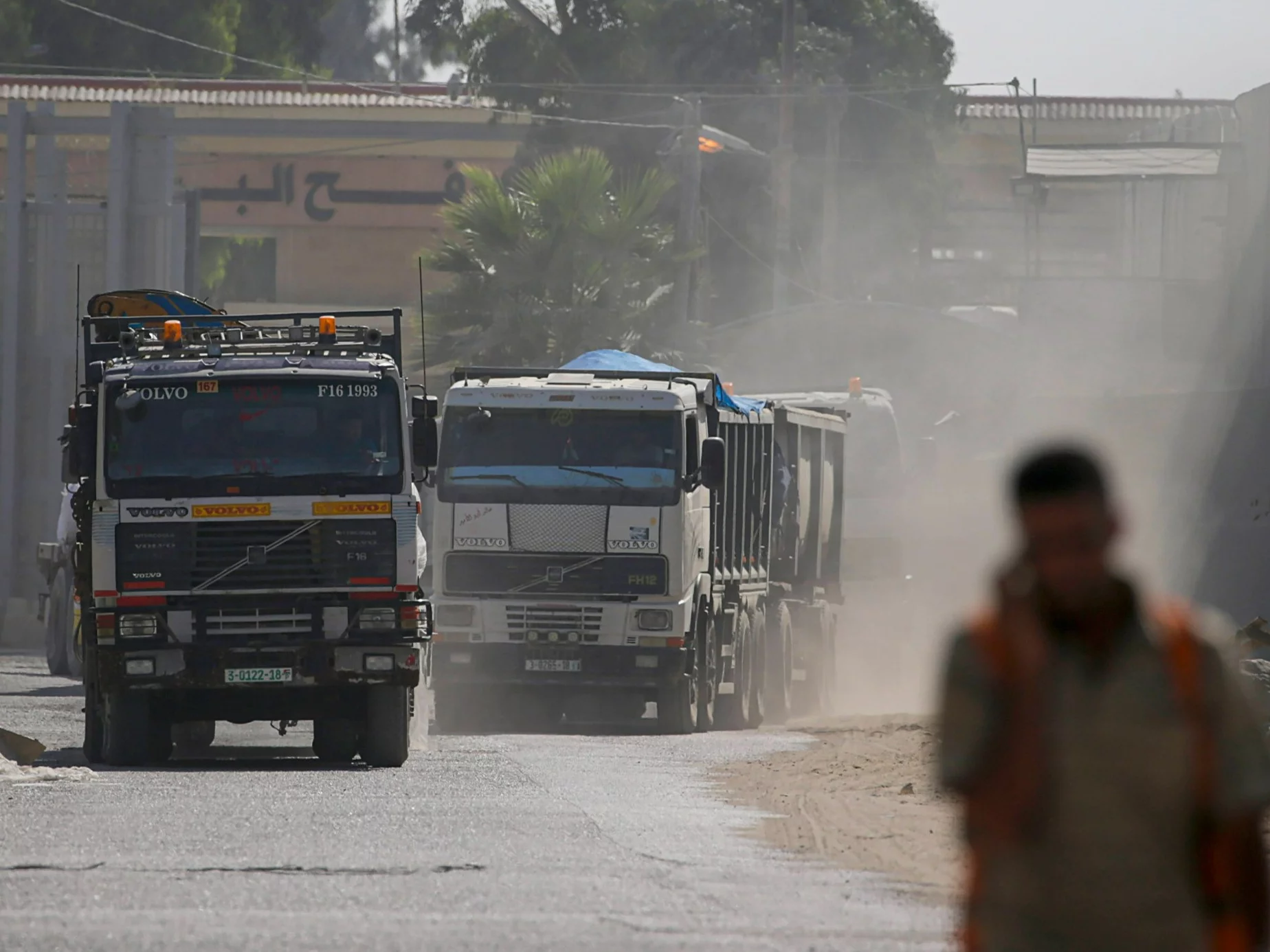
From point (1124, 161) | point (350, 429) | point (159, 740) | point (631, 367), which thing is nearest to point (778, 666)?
point (631, 367)

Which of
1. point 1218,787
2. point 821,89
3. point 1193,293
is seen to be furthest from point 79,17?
point 1218,787

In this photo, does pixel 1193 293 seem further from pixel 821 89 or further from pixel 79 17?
pixel 79 17

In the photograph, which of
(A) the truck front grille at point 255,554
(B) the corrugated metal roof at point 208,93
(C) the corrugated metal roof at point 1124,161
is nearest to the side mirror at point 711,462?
(A) the truck front grille at point 255,554

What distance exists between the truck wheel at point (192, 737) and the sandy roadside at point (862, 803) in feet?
14.5

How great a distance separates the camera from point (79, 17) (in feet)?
193

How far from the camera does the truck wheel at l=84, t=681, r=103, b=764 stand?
15320 mm

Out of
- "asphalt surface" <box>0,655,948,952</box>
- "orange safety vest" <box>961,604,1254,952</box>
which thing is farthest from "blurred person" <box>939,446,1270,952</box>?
"asphalt surface" <box>0,655,948,952</box>

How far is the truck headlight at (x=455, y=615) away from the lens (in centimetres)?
1939

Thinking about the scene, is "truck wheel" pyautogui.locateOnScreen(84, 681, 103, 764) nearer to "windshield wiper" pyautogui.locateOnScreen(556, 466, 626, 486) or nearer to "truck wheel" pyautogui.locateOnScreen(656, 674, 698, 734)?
"windshield wiper" pyautogui.locateOnScreen(556, 466, 626, 486)

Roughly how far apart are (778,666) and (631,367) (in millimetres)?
4187

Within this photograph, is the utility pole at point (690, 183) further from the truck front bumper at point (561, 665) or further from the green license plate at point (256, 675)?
the green license plate at point (256, 675)

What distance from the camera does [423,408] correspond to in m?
14.8

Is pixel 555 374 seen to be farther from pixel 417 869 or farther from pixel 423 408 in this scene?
pixel 417 869

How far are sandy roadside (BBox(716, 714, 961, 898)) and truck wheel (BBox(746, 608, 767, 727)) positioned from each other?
284 centimetres
